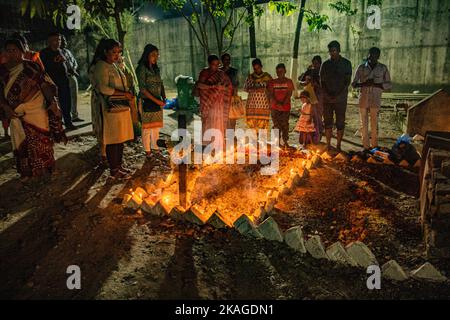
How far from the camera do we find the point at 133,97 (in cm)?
520

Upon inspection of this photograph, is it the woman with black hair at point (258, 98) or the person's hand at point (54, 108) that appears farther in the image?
the woman with black hair at point (258, 98)

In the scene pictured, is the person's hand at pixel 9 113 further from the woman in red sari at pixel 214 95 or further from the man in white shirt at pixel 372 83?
the man in white shirt at pixel 372 83

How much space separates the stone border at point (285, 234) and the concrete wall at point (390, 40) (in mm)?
10520

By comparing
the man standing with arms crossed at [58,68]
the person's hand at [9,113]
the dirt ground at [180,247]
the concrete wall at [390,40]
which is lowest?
the dirt ground at [180,247]

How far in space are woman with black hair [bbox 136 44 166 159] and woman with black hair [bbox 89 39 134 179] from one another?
24.5 inches

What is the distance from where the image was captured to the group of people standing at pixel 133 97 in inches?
182

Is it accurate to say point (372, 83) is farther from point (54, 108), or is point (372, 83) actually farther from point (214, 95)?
point (54, 108)

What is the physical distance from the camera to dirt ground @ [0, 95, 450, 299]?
2.96m

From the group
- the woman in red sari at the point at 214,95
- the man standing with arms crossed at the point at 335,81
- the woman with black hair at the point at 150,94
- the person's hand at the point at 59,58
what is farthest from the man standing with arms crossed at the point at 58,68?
the man standing with arms crossed at the point at 335,81

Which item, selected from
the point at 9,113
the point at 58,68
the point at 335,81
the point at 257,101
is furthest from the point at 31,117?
the point at 335,81

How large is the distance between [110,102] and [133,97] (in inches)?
15.8
